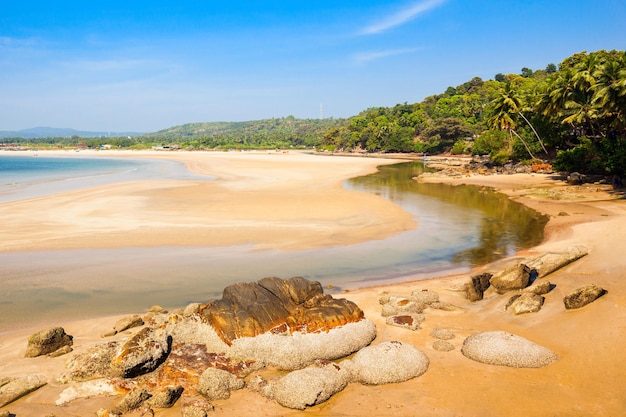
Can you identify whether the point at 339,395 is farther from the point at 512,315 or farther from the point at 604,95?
the point at 604,95

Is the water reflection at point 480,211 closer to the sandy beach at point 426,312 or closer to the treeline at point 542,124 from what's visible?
the sandy beach at point 426,312

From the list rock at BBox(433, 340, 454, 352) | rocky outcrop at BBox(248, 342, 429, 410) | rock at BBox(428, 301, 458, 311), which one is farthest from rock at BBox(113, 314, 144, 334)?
rock at BBox(428, 301, 458, 311)

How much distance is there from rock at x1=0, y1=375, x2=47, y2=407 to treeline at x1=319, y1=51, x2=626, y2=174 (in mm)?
37433

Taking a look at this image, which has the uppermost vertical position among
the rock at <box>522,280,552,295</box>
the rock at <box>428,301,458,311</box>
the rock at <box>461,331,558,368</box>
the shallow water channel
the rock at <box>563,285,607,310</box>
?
the rock at <box>563,285,607,310</box>

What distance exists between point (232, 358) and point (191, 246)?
39.3 feet

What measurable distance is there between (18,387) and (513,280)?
13.2 meters

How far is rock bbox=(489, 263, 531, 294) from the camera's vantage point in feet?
42.1

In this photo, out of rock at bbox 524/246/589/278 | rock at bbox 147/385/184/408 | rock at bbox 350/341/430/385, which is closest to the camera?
rock at bbox 147/385/184/408

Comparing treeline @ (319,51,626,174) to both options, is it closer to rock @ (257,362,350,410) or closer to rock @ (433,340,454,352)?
rock @ (433,340,454,352)

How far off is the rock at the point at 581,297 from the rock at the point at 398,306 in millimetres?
3811

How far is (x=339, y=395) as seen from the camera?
26.4ft

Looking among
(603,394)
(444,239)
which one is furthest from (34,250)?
(603,394)

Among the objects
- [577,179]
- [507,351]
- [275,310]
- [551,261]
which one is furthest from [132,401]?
[577,179]

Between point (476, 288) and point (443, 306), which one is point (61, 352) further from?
point (476, 288)
